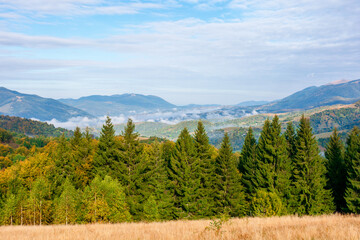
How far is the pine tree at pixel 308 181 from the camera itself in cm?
5862

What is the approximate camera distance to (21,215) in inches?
2334

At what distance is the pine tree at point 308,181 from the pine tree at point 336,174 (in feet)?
10.6

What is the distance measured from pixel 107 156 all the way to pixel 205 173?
21827mm

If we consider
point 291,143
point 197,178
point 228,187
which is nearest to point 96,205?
point 197,178

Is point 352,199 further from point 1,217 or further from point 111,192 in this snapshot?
point 1,217

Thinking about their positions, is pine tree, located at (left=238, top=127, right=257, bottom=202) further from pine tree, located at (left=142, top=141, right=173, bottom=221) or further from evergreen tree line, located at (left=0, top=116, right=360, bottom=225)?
pine tree, located at (left=142, top=141, right=173, bottom=221)

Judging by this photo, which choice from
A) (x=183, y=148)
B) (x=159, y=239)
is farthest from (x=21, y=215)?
(x=159, y=239)

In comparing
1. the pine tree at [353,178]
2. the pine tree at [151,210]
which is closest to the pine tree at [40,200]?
the pine tree at [151,210]

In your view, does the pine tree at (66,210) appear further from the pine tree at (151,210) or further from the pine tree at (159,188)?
the pine tree at (159,188)

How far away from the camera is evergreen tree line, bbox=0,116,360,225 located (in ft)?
189

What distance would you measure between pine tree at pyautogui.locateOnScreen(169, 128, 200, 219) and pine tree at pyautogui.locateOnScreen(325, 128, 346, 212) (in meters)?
28.9

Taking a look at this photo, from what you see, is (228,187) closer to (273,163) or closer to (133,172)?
(273,163)

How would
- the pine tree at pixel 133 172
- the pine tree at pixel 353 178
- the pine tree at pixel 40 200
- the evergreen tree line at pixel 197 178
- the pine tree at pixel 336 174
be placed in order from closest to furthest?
the pine tree at pixel 353 178 < the pine tree at pixel 40 200 < the pine tree at pixel 133 172 < the evergreen tree line at pixel 197 178 < the pine tree at pixel 336 174

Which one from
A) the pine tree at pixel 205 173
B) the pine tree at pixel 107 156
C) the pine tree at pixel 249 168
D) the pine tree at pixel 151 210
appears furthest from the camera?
the pine tree at pixel 249 168
